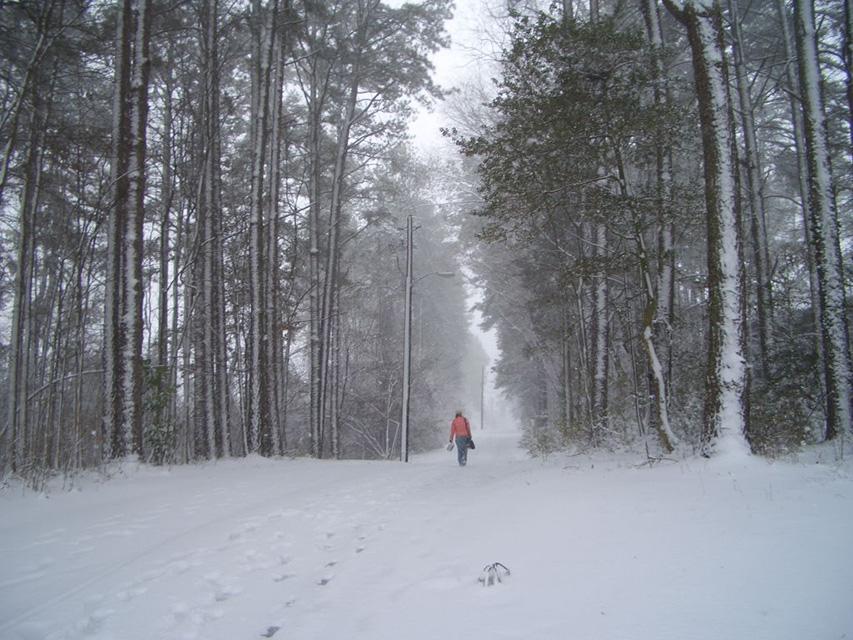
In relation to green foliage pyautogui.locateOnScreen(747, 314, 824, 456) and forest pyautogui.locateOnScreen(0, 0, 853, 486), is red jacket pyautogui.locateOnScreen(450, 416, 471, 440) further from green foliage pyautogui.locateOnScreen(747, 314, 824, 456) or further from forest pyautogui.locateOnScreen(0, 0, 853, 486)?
green foliage pyautogui.locateOnScreen(747, 314, 824, 456)

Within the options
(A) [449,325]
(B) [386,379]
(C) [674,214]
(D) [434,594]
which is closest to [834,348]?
(C) [674,214]

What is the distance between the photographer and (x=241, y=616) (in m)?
2.89

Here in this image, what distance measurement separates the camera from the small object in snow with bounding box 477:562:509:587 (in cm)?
301

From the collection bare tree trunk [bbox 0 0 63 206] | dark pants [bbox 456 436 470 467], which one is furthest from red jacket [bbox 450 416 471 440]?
bare tree trunk [bbox 0 0 63 206]

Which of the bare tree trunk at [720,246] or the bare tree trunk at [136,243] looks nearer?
the bare tree trunk at [720,246]

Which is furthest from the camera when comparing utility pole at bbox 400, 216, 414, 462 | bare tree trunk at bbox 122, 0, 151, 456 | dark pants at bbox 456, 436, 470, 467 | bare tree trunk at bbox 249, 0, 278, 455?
utility pole at bbox 400, 216, 414, 462

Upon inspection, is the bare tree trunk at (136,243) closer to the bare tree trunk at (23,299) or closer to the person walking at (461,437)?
the bare tree trunk at (23,299)

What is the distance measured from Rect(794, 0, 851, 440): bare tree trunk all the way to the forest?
0.04 metres

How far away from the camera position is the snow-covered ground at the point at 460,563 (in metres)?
2.40

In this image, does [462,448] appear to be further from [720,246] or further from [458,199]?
[458,199]

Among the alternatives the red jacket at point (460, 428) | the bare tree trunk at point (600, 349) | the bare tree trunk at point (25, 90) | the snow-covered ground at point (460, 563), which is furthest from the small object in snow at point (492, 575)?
the red jacket at point (460, 428)

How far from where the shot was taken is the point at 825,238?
8062 millimetres

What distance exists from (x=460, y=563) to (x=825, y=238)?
8858 millimetres

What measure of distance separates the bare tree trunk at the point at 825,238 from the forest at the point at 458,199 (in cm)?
4
